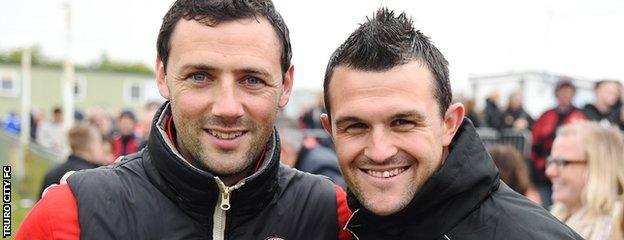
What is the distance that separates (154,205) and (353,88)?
794mm

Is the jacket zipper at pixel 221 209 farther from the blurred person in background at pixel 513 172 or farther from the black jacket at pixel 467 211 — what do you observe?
the blurred person in background at pixel 513 172

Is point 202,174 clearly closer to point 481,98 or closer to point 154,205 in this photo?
point 154,205

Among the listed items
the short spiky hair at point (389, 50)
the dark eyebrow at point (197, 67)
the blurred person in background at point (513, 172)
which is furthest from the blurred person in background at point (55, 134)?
the short spiky hair at point (389, 50)

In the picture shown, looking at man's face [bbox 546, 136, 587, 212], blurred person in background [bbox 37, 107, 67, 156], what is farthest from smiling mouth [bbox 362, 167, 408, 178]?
blurred person in background [bbox 37, 107, 67, 156]

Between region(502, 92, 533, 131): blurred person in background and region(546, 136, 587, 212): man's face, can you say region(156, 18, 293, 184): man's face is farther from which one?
region(502, 92, 533, 131): blurred person in background

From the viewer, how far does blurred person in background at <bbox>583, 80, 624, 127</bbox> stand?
6941mm

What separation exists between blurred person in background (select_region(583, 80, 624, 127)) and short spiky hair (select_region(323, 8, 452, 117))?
207 inches

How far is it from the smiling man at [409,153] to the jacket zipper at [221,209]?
0.44 metres

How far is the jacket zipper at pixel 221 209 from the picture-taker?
2141 millimetres

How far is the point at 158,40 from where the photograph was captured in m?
2.34

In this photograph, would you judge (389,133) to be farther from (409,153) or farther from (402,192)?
(402,192)

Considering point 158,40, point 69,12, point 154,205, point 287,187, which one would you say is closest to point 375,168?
point 287,187

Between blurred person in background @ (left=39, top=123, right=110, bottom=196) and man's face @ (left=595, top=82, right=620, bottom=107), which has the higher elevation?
man's face @ (left=595, top=82, right=620, bottom=107)

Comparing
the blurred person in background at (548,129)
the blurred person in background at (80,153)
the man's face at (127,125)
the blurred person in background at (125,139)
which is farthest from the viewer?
the man's face at (127,125)
